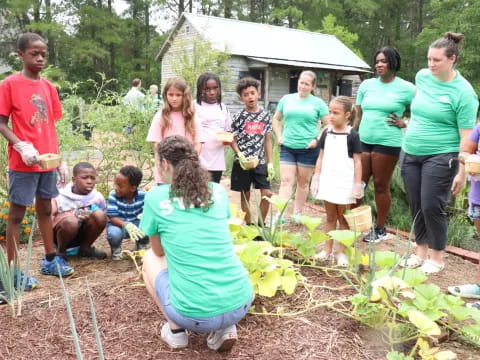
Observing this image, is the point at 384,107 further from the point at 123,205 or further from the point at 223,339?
the point at 223,339

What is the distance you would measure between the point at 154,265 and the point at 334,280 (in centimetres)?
124

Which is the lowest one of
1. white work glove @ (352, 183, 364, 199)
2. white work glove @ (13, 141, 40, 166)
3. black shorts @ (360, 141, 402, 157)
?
white work glove @ (352, 183, 364, 199)

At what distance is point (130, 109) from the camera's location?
4.96 m

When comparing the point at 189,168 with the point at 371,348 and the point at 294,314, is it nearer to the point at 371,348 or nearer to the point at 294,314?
the point at 294,314

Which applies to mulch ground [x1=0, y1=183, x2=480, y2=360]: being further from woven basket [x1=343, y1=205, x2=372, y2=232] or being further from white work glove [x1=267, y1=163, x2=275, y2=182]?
white work glove [x1=267, y1=163, x2=275, y2=182]

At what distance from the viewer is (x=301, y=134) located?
414cm

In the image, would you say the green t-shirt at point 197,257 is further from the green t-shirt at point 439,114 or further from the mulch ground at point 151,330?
the green t-shirt at point 439,114

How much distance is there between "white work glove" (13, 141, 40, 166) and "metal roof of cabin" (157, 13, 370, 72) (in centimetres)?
1359

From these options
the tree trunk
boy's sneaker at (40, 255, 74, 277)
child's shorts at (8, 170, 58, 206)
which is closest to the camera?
child's shorts at (8, 170, 58, 206)

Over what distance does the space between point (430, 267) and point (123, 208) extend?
2.41 metres

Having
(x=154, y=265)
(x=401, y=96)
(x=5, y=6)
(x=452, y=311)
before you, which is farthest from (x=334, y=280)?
(x=5, y=6)

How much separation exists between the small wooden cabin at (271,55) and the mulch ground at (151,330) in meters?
12.6

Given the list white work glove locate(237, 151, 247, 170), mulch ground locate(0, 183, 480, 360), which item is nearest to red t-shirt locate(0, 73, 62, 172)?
mulch ground locate(0, 183, 480, 360)

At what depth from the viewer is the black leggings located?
10.4 ft
